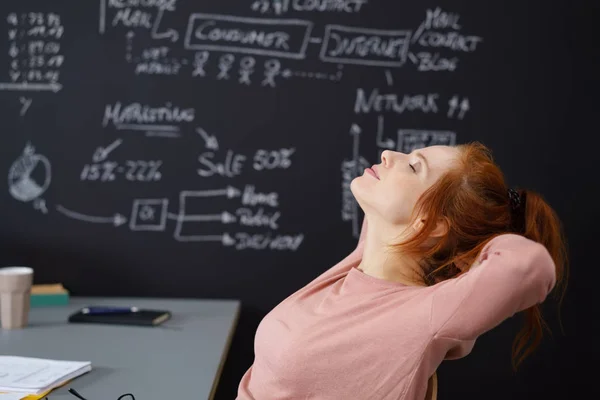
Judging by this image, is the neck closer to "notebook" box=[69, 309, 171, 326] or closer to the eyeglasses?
the eyeglasses

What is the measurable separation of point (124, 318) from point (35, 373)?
23.5 inches

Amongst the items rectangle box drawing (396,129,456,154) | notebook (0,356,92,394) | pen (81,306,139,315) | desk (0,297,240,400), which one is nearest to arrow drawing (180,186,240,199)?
desk (0,297,240,400)

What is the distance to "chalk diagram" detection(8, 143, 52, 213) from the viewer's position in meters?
2.50

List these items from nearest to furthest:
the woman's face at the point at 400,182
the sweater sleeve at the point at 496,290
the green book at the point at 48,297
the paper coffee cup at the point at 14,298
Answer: the sweater sleeve at the point at 496,290 < the woman's face at the point at 400,182 < the paper coffee cup at the point at 14,298 < the green book at the point at 48,297

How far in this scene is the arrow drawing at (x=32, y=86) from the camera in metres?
2.50

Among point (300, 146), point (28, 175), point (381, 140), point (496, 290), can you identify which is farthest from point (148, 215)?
point (496, 290)

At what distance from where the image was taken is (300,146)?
2535 millimetres

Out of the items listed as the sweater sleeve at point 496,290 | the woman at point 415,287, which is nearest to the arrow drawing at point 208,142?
the woman at point 415,287

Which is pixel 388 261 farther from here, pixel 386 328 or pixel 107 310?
pixel 107 310

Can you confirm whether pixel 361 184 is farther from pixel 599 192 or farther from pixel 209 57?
pixel 599 192

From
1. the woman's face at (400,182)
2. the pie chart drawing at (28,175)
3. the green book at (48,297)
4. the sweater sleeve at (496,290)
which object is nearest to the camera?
the sweater sleeve at (496,290)

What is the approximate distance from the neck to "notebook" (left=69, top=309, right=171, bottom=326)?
832mm

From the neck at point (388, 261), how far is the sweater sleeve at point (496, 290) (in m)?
0.25

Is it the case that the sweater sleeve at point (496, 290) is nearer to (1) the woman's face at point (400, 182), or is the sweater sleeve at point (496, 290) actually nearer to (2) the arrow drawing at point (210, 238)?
(1) the woman's face at point (400, 182)
